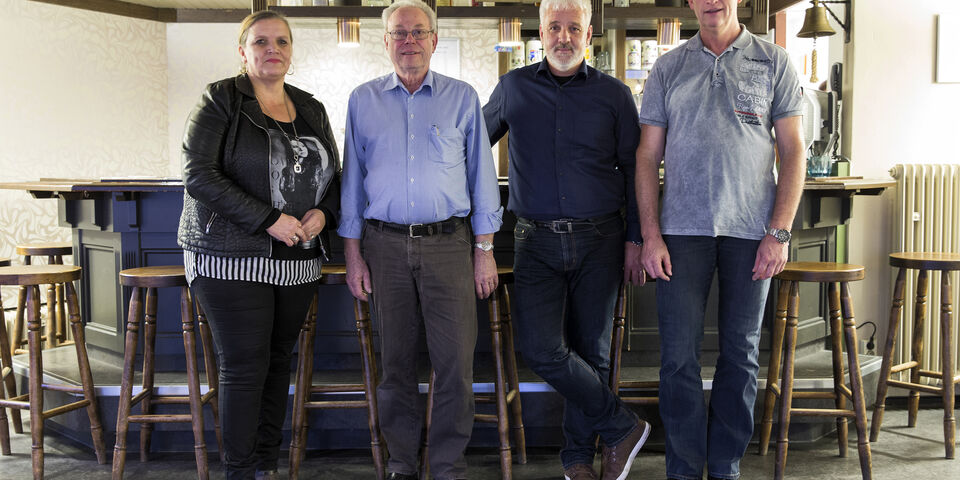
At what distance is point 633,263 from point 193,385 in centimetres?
172

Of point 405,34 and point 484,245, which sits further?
point 484,245

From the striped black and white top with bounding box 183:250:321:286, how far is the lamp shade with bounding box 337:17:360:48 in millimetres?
2310

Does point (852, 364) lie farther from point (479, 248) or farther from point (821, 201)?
point (479, 248)

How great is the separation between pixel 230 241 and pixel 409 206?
1.91ft

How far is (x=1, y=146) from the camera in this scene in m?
6.16

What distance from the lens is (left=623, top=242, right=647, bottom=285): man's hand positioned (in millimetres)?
2695

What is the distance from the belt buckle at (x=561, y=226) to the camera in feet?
8.64

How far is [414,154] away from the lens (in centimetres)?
256

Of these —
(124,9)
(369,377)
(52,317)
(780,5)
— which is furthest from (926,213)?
(124,9)

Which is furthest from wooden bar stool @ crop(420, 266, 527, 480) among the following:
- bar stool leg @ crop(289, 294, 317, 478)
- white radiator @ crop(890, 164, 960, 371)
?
white radiator @ crop(890, 164, 960, 371)

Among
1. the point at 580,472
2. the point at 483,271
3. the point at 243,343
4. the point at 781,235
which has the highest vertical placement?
the point at 781,235

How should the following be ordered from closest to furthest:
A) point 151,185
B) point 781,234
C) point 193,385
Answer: point 781,234 → point 193,385 → point 151,185

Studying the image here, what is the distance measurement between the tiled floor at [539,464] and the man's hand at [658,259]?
988mm

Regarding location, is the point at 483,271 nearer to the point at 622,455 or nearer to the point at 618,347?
the point at 618,347
